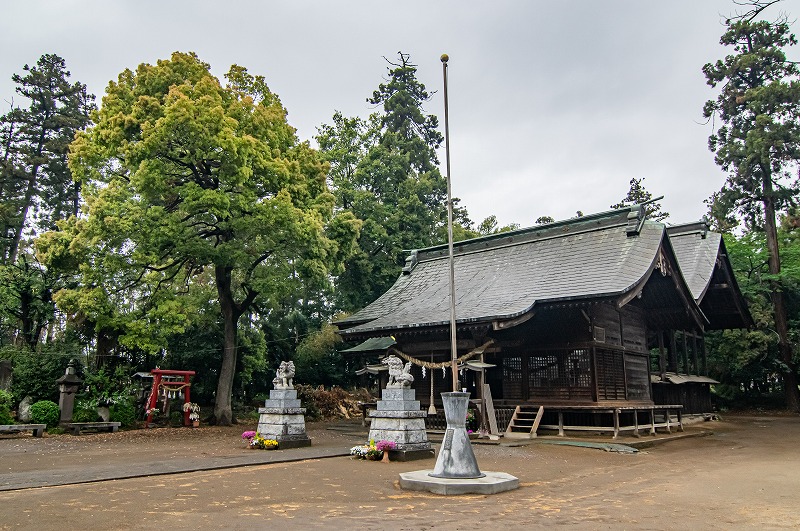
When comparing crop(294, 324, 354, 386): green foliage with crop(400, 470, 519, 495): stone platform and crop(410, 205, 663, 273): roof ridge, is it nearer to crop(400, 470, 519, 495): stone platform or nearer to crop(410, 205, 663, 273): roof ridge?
crop(410, 205, 663, 273): roof ridge

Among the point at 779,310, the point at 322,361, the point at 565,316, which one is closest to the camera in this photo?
the point at 565,316

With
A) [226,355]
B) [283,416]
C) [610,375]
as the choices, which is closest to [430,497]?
[283,416]

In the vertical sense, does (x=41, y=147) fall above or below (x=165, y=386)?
above

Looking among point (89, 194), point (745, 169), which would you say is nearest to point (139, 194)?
point (89, 194)

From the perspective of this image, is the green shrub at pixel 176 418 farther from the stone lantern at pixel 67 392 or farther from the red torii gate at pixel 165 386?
the stone lantern at pixel 67 392

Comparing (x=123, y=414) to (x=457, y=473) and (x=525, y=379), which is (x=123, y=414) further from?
(x=457, y=473)

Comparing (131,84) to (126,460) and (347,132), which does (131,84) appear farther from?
(347,132)

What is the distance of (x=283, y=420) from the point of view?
48.0 feet

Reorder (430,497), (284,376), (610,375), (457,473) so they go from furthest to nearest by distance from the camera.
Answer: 1. (610,375)
2. (284,376)
3. (457,473)
4. (430,497)

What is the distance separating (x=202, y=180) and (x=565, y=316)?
1353cm

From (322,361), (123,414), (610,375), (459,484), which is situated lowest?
(459,484)

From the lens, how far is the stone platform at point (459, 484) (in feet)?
27.2

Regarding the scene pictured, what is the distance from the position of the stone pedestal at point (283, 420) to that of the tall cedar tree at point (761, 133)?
25.5 m

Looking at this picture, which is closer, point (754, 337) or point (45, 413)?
point (45, 413)
